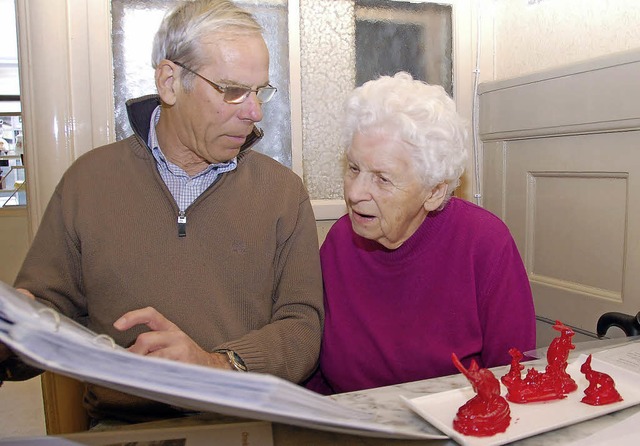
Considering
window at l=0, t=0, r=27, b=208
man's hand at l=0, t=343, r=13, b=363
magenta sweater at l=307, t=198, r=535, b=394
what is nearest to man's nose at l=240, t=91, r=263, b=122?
magenta sweater at l=307, t=198, r=535, b=394

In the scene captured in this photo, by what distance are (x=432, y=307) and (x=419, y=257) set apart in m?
0.12

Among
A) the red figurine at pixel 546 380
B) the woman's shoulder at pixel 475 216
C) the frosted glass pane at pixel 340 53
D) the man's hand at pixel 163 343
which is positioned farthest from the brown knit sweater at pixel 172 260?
the frosted glass pane at pixel 340 53

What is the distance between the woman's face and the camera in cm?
121

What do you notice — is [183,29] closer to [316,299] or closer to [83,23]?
[316,299]

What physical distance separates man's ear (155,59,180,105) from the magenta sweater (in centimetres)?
59

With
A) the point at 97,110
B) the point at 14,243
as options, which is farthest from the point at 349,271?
the point at 14,243

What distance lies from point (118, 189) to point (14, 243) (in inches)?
179

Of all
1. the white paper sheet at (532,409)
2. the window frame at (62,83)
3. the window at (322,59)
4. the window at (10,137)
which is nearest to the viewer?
the white paper sheet at (532,409)

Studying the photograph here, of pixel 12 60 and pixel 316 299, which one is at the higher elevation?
pixel 12 60

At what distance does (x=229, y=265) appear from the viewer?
125cm

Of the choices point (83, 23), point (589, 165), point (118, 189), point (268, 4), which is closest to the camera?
point (118, 189)

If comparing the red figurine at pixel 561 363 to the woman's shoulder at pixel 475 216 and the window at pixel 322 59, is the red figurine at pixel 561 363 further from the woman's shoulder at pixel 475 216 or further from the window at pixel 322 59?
the window at pixel 322 59

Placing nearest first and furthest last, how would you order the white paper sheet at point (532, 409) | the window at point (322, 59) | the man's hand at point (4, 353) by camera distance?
the white paper sheet at point (532, 409) < the man's hand at point (4, 353) < the window at point (322, 59)

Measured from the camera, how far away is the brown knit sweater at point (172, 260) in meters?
1.20
